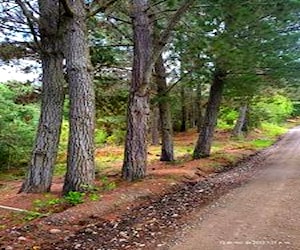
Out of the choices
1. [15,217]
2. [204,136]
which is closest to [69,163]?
[15,217]

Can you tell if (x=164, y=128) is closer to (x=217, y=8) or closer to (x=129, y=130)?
(x=129, y=130)

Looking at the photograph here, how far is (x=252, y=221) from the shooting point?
22.9 ft

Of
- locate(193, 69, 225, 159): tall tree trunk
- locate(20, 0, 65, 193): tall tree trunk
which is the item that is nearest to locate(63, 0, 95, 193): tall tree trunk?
locate(20, 0, 65, 193): tall tree trunk

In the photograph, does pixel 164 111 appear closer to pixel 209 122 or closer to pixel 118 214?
pixel 209 122

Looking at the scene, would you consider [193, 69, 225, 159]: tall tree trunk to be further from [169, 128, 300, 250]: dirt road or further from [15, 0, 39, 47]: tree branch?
[15, 0, 39, 47]: tree branch

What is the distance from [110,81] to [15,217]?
846 centimetres

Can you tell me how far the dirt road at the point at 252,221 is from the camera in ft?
19.1

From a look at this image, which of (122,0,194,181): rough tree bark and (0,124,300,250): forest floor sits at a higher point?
(122,0,194,181): rough tree bark

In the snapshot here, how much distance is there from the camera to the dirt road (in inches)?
230

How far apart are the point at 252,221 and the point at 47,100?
5.40m

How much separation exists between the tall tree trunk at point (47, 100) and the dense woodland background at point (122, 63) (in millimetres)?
23

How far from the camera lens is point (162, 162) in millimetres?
16062

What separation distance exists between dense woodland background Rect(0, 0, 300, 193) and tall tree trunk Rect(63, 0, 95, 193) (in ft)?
0.07

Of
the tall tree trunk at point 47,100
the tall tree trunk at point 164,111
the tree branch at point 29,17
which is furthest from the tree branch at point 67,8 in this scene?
→ the tall tree trunk at point 164,111
